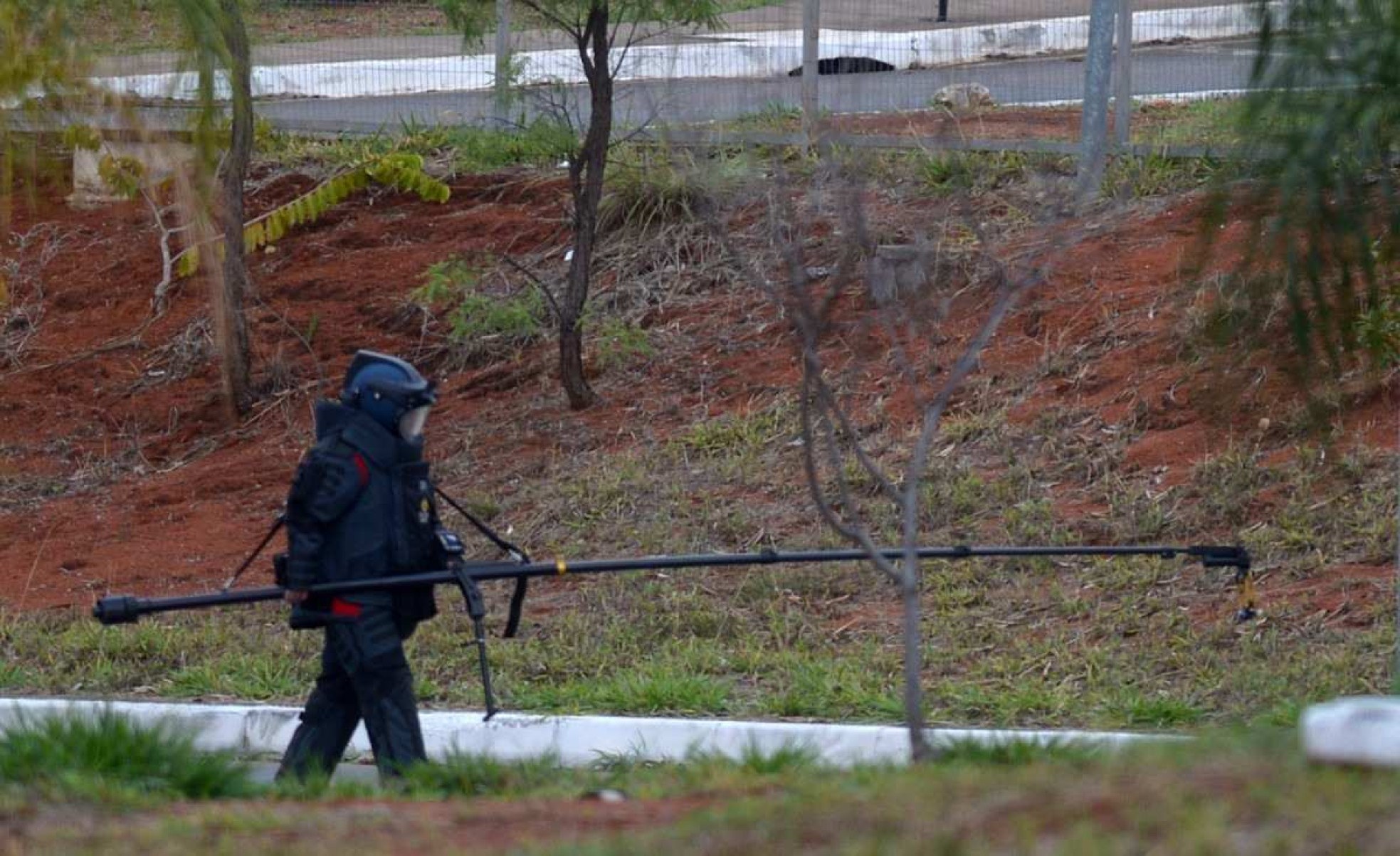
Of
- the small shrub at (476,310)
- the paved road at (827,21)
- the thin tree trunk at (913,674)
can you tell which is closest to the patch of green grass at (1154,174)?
the paved road at (827,21)

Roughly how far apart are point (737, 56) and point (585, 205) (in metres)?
Answer: 3.73

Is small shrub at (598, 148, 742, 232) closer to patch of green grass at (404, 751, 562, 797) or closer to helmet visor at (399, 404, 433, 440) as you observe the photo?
helmet visor at (399, 404, 433, 440)

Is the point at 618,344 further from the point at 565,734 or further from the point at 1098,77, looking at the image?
the point at 565,734

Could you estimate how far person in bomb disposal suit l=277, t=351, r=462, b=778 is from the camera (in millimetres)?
5746

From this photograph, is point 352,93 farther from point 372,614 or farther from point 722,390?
point 372,614

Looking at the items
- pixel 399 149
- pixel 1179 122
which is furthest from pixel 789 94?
pixel 399 149

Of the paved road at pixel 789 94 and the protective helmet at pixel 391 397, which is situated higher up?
the paved road at pixel 789 94

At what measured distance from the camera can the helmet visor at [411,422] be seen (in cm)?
591

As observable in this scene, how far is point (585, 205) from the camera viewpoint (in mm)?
10859

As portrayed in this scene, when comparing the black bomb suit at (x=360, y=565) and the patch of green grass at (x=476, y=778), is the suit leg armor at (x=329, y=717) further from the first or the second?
the patch of green grass at (x=476, y=778)

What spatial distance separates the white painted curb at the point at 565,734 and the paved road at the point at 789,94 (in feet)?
9.69

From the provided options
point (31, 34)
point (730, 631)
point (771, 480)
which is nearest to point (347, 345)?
point (771, 480)

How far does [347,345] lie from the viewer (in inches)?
497

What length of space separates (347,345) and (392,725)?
7.17 metres
